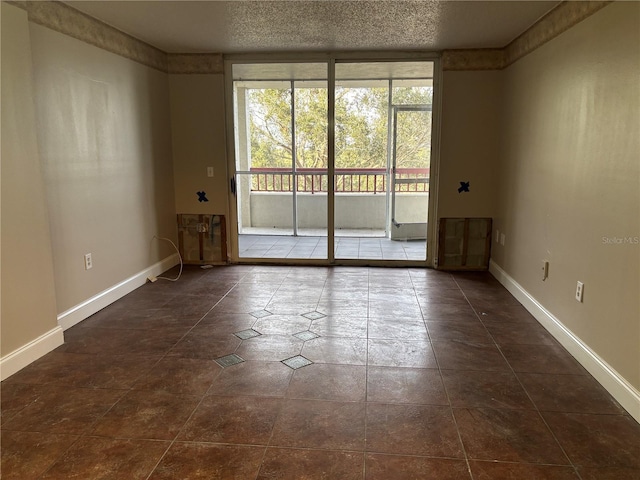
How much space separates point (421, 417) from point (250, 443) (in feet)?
2.74

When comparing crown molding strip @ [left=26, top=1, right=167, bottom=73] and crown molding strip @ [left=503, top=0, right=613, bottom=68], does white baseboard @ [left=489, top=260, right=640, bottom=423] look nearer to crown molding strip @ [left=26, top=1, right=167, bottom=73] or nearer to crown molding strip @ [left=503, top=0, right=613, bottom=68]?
crown molding strip @ [left=503, top=0, right=613, bottom=68]

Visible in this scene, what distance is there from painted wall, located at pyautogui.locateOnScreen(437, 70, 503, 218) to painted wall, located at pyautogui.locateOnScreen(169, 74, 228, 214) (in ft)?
8.11

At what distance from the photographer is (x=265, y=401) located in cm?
229

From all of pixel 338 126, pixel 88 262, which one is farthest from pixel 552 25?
pixel 88 262

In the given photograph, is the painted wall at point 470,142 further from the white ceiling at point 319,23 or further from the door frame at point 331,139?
the white ceiling at point 319,23

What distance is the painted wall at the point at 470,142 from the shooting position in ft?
15.1

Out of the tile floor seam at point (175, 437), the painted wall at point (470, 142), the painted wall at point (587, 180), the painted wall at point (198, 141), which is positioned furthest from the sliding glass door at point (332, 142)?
the tile floor seam at point (175, 437)

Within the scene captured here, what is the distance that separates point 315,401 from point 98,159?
107 inches

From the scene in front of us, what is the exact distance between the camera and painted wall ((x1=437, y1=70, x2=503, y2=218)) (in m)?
4.62

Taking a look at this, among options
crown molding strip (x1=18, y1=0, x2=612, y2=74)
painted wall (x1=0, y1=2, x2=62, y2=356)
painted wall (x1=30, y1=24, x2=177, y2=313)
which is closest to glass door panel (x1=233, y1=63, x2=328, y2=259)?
crown molding strip (x1=18, y1=0, x2=612, y2=74)

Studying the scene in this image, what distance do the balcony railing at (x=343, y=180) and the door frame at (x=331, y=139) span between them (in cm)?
42

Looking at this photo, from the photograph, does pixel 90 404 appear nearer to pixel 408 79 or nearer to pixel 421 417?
pixel 421 417

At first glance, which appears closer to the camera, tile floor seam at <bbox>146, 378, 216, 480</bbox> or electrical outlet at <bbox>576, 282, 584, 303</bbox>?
tile floor seam at <bbox>146, 378, 216, 480</bbox>

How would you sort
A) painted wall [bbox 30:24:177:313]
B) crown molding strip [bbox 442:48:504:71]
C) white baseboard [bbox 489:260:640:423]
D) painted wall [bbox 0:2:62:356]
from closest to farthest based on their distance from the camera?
white baseboard [bbox 489:260:640:423] → painted wall [bbox 0:2:62:356] → painted wall [bbox 30:24:177:313] → crown molding strip [bbox 442:48:504:71]
